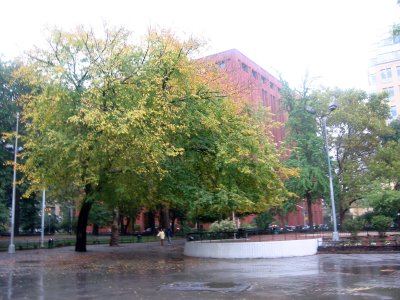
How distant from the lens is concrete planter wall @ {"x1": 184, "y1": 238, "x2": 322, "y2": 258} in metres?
21.5

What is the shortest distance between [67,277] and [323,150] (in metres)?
32.6

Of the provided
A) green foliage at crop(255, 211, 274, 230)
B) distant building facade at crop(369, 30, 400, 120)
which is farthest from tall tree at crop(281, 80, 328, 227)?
distant building facade at crop(369, 30, 400, 120)

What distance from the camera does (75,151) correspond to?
64.6ft

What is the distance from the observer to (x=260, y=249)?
2150 centimetres

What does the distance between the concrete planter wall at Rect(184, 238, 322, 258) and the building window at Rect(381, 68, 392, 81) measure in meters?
71.6

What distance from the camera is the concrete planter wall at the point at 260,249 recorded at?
21.5m

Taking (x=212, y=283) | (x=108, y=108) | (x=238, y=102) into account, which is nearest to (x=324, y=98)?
(x=238, y=102)

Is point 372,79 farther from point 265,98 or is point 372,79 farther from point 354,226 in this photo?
point 354,226

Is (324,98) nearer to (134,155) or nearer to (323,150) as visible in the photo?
(323,150)

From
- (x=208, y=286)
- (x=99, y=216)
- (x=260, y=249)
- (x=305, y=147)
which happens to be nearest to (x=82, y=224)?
(x=260, y=249)

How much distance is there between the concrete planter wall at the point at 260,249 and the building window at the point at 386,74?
235ft

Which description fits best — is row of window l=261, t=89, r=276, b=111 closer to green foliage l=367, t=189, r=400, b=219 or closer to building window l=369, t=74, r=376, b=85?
building window l=369, t=74, r=376, b=85

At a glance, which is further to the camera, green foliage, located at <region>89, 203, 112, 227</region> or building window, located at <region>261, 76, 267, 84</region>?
building window, located at <region>261, 76, 267, 84</region>

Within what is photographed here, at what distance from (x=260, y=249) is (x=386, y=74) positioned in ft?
246
